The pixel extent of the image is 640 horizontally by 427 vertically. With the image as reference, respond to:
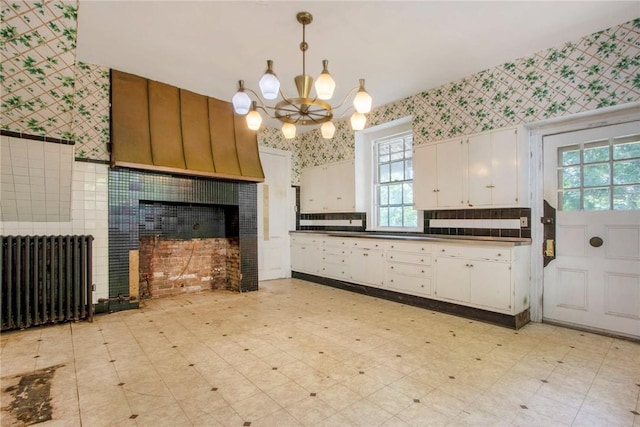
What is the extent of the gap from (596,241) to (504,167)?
124 cm

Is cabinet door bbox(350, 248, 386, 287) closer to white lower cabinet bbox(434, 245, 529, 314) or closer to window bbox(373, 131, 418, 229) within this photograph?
window bbox(373, 131, 418, 229)

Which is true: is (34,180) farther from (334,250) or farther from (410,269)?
(410,269)

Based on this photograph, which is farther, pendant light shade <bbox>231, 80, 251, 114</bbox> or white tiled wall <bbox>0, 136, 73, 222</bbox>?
white tiled wall <bbox>0, 136, 73, 222</bbox>

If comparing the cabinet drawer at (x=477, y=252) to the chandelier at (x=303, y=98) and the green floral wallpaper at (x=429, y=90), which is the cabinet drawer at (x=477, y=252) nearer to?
the green floral wallpaper at (x=429, y=90)

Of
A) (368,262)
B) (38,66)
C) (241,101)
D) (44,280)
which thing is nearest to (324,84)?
(241,101)

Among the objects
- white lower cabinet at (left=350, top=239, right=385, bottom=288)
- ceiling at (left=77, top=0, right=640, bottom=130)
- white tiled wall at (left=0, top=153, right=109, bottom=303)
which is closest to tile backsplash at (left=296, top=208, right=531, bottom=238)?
white lower cabinet at (left=350, top=239, right=385, bottom=288)

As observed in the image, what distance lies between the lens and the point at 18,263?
3.41m

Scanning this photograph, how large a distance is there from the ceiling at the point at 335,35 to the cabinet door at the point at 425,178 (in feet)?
3.32

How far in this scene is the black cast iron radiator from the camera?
133 inches

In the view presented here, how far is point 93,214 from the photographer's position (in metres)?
4.11

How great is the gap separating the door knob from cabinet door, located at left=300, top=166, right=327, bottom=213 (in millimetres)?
4220

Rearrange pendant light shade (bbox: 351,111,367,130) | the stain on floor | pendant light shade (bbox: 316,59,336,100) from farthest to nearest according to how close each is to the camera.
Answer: pendant light shade (bbox: 351,111,367,130), pendant light shade (bbox: 316,59,336,100), the stain on floor

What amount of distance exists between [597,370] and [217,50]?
4.81m

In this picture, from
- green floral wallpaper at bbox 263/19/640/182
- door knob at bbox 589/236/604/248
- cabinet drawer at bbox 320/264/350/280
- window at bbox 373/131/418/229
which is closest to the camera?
green floral wallpaper at bbox 263/19/640/182
